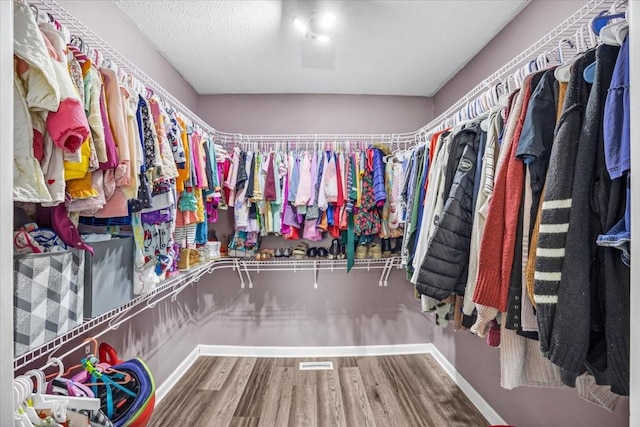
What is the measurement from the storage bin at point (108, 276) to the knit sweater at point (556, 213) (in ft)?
4.56

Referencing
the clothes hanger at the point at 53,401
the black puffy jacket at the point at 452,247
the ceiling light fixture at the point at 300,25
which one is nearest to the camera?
the clothes hanger at the point at 53,401

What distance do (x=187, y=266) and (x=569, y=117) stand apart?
78.8 inches

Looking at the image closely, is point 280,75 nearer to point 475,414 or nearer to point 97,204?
point 97,204

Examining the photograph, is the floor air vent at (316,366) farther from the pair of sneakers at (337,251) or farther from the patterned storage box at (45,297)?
the patterned storage box at (45,297)

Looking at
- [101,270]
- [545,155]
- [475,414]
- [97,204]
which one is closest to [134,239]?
[101,270]

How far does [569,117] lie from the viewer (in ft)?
2.56

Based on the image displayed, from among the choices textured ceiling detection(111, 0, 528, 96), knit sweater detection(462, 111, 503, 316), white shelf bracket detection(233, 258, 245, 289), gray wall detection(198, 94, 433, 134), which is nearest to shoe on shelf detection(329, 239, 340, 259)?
white shelf bracket detection(233, 258, 245, 289)

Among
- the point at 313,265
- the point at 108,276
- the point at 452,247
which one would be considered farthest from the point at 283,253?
the point at 452,247

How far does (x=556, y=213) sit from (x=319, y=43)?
1.78m

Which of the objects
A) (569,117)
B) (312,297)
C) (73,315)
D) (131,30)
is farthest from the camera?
(312,297)

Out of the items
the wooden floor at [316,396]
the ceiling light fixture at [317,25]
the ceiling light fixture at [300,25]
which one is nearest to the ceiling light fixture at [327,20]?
the ceiling light fixture at [317,25]

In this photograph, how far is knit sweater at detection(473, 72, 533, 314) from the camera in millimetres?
910

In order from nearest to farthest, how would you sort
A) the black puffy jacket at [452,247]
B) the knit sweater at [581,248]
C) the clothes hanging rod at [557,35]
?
the knit sweater at [581,248] < the clothes hanging rod at [557,35] < the black puffy jacket at [452,247]

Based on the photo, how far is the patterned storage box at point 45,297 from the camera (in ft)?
2.51
